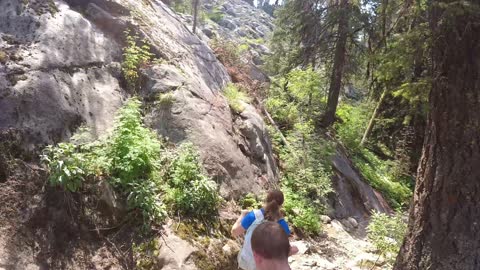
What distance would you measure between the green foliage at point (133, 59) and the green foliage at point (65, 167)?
2981mm

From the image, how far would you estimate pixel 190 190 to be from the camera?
5.91m

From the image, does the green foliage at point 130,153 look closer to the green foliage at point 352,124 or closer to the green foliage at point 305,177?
the green foliage at point 305,177

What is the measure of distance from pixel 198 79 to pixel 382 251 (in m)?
5.59

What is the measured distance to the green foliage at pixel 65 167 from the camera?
15.5 ft

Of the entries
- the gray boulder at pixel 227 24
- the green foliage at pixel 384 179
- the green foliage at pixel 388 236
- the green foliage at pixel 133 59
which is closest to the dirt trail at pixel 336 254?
the green foliage at pixel 388 236

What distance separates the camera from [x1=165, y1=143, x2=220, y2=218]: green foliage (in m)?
5.77

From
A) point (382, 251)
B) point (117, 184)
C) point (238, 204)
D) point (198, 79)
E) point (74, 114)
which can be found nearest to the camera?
point (117, 184)

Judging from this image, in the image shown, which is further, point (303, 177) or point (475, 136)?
point (303, 177)

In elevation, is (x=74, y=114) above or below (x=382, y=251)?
above

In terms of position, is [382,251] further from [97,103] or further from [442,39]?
[97,103]

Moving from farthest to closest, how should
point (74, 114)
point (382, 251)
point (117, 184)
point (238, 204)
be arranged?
point (238, 204)
point (382, 251)
point (74, 114)
point (117, 184)

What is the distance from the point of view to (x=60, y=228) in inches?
185

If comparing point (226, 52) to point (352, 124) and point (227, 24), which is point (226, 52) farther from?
point (227, 24)

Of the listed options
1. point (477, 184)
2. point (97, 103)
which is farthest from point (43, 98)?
point (477, 184)
